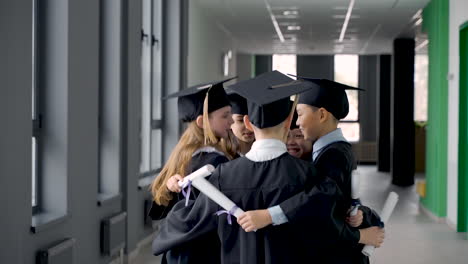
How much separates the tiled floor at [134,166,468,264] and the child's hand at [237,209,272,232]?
431 centimetres

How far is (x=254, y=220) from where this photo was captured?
7.55 ft

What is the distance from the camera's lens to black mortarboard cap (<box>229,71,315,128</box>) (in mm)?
2406

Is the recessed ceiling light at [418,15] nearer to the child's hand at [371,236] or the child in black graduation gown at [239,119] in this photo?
the child in black graduation gown at [239,119]

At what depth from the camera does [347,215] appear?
103 inches

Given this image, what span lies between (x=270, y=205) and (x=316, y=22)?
10.2 metres

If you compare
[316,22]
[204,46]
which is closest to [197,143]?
[204,46]

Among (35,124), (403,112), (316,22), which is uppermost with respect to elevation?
(316,22)

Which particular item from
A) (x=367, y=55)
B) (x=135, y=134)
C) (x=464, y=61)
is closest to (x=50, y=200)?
(x=135, y=134)

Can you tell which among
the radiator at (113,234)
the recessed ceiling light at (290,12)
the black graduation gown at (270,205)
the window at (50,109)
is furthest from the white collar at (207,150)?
the recessed ceiling light at (290,12)

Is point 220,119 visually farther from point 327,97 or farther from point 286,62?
point 286,62

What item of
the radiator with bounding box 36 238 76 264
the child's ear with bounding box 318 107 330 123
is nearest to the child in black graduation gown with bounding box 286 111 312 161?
the child's ear with bounding box 318 107 330 123

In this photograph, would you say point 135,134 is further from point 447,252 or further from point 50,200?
point 447,252

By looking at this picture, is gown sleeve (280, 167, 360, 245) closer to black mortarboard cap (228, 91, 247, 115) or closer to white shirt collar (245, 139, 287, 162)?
white shirt collar (245, 139, 287, 162)

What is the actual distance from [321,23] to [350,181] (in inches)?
393
